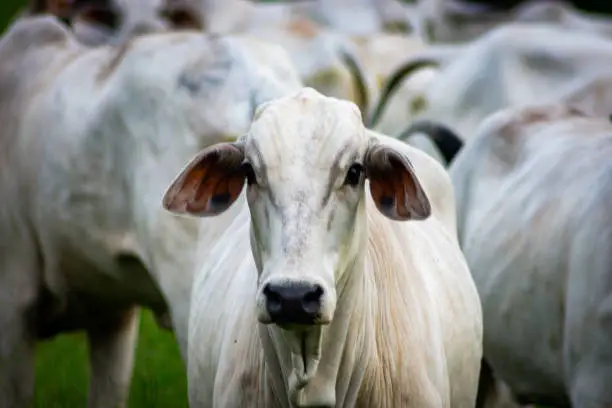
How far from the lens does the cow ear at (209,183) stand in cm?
535

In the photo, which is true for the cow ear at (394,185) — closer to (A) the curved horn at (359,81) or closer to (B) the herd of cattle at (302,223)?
(B) the herd of cattle at (302,223)

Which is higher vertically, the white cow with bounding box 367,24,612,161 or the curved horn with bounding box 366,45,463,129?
the white cow with bounding box 367,24,612,161

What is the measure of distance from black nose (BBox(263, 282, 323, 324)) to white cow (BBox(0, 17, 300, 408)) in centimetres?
234

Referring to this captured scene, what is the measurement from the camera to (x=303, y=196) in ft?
16.5

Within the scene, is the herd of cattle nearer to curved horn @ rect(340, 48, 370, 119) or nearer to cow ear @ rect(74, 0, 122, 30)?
curved horn @ rect(340, 48, 370, 119)

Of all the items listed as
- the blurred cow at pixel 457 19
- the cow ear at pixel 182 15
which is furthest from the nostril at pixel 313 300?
the blurred cow at pixel 457 19

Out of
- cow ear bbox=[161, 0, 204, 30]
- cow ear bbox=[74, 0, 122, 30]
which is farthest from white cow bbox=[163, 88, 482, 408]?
cow ear bbox=[161, 0, 204, 30]

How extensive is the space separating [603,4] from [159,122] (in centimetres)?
2442

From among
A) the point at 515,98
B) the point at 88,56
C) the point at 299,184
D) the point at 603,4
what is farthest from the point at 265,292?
the point at 603,4

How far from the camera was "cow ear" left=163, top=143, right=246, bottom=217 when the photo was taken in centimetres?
535

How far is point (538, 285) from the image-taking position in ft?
24.8

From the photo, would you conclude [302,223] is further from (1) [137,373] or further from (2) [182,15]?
(2) [182,15]

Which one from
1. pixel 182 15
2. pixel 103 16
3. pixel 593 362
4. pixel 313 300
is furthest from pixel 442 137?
pixel 182 15

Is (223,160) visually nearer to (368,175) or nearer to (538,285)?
(368,175)
